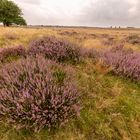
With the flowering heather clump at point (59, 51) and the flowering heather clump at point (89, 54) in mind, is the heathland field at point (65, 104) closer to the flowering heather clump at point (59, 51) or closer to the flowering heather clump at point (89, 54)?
the flowering heather clump at point (59, 51)

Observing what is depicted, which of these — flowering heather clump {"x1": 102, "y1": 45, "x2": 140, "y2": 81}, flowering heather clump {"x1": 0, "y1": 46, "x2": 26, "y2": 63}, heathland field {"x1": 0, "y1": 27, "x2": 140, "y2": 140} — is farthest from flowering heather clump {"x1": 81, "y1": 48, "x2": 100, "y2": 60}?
flowering heather clump {"x1": 0, "y1": 46, "x2": 26, "y2": 63}

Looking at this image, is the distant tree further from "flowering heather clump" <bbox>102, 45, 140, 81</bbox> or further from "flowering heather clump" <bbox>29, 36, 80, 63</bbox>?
"flowering heather clump" <bbox>102, 45, 140, 81</bbox>

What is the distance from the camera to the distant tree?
39469 mm

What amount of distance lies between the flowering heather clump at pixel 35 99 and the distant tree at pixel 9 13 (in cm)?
3759

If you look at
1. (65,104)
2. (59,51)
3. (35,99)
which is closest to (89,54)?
(59,51)

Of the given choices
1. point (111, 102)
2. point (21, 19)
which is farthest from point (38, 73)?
point (21, 19)

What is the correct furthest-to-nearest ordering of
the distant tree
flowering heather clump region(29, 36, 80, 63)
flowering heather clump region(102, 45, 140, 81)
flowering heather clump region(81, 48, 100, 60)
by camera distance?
1. the distant tree
2. flowering heather clump region(81, 48, 100, 60)
3. flowering heather clump region(29, 36, 80, 63)
4. flowering heather clump region(102, 45, 140, 81)

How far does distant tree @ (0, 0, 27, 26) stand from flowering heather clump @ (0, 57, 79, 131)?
37.6 m

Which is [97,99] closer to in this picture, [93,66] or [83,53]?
[93,66]

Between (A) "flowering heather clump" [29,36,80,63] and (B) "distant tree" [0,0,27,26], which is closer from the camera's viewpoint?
(A) "flowering heather clump" [29,36,80,63]

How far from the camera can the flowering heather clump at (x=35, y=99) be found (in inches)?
126

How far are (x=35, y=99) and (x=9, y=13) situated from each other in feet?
127

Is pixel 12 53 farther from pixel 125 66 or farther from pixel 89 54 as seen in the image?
pixel 125 66

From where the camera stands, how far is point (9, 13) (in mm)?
39438
